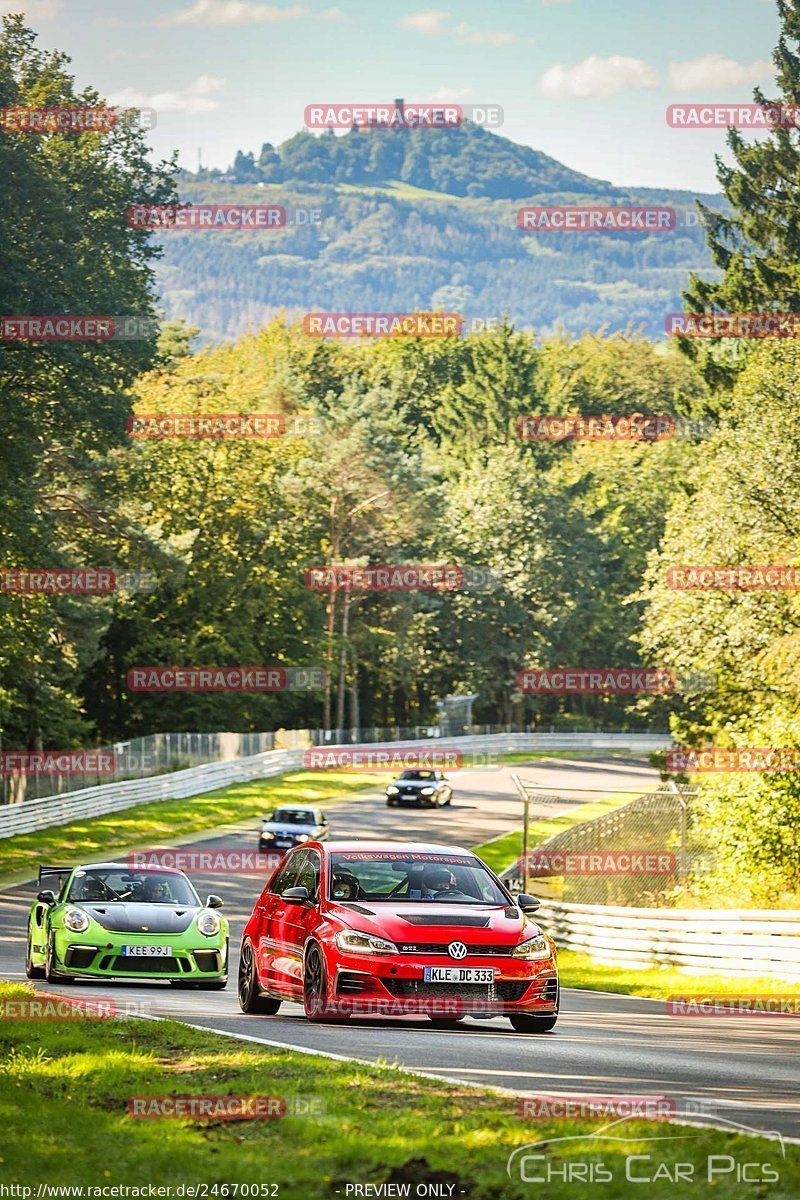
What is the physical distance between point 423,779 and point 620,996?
38391 mm

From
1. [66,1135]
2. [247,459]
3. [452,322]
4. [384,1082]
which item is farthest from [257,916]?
[452,322]

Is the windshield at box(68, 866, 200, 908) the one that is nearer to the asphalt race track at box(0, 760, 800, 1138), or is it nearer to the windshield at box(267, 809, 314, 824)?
the asphalt race track at box(0, 760, 800, 1138)

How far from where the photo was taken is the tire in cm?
1373

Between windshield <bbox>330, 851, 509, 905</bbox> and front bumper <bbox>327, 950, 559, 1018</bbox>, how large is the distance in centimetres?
83

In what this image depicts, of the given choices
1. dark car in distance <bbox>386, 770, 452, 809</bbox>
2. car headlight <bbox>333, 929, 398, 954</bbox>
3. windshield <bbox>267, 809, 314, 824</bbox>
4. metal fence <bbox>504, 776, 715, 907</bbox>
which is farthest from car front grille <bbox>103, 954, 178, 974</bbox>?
dark car in distance <bbox>386, 770, 452, 809</bbox>

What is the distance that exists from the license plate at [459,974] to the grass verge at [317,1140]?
9.73 feet

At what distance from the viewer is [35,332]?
39438 mm

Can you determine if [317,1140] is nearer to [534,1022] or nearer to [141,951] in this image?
[534,1022]

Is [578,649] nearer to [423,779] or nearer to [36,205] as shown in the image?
[423,779]

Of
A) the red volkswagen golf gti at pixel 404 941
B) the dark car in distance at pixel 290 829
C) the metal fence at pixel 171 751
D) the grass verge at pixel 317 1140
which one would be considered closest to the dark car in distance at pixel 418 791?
the metal fence at pixel 171 751

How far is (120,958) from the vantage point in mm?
18062

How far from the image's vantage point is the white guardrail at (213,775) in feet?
158

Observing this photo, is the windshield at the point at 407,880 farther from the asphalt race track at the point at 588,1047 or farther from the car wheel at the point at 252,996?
the car wheel at the point at 252,996

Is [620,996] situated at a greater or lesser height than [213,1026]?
lesser
